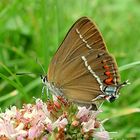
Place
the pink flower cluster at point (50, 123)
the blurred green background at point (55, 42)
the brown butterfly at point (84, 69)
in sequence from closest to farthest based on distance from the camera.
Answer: the pink flower cluster at point (50, 123)
the brown butterfly at point (84, 69)
the blurred green background at point (55, 42)

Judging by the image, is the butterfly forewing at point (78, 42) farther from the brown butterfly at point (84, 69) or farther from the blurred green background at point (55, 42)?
the blurred green background at point (55, 42)

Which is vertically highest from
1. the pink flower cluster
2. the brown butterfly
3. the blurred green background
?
the blurred green background

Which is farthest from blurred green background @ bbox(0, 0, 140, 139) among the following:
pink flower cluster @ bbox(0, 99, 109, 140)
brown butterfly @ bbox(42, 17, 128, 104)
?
pink flower cluster @ bbox(0, 99, 109, 140)

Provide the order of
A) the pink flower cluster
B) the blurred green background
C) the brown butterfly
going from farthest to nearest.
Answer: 1. the blurred green background
2. the brown butterfly
3. the pink flower cluster

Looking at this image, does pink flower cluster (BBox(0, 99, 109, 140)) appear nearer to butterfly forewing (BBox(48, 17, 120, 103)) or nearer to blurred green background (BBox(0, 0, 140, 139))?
butterfly forewing (BBox(48, 17, 120, 103))

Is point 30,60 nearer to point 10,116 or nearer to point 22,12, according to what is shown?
point 22,12

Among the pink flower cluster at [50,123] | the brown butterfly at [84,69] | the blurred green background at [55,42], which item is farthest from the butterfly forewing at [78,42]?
the blurred green background at [55,42]

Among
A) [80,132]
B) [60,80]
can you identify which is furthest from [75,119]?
[60,80]
